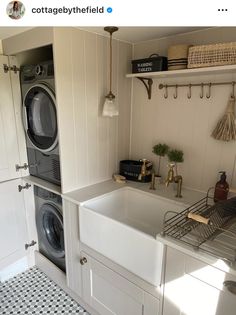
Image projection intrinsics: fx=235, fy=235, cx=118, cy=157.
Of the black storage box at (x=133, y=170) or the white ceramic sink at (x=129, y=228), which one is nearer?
the white ceramic sink at (x=129, y=228)

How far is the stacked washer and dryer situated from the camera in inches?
70.2

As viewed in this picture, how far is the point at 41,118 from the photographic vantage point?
195 centimetres

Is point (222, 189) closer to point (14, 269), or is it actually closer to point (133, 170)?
point (133, 170)

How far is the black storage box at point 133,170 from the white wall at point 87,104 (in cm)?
10

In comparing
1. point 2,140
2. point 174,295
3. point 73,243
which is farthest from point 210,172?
point 2,140

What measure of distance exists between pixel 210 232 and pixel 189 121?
2.90ft

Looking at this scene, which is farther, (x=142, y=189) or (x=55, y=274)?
(x=55, y=274)

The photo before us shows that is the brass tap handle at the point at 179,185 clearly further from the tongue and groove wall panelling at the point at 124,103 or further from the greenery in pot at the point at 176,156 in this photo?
the tongue and groove wall panelling at the point at 124,103

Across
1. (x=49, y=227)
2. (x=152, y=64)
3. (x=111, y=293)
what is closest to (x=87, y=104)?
(x=152, y=64)

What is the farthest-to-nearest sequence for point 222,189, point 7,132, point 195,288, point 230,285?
point 7,132
point 222,189
point 195,288
point 230,285

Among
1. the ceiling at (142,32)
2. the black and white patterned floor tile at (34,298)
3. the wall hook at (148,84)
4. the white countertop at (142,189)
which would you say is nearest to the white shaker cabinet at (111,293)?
the black and white patterned floor tile at (34,298)
